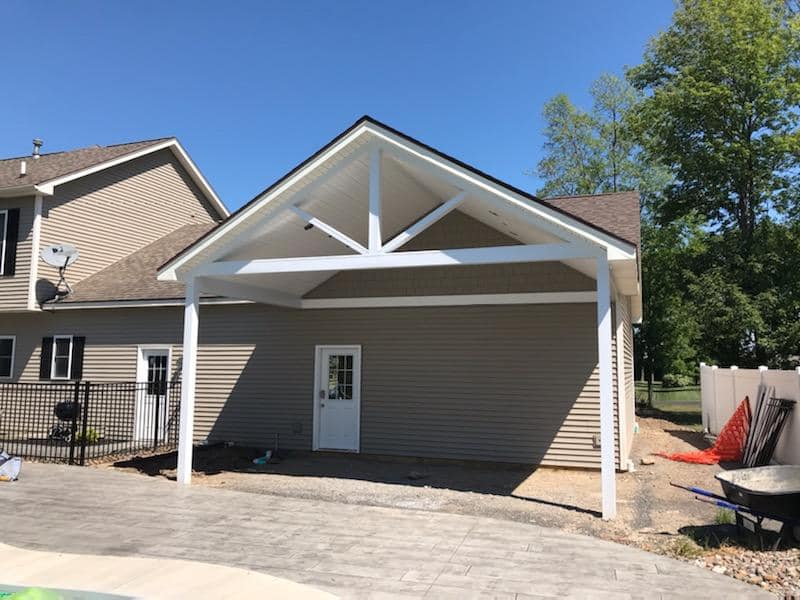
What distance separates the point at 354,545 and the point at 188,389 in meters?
4.44

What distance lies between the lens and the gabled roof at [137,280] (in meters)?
13.3

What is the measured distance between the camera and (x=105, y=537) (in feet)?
19.6

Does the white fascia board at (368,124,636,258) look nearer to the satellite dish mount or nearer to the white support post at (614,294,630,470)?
the white support post at (614,294,630,470)

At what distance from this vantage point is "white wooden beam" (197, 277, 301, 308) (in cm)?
944

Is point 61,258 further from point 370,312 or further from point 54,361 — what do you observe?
point 370,312

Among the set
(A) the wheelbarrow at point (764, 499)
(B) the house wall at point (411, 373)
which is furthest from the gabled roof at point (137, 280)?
(A) the wheelbarrow at point (764, 499)

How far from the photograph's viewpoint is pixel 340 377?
11.7m

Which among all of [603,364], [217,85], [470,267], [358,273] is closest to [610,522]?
[603,364]

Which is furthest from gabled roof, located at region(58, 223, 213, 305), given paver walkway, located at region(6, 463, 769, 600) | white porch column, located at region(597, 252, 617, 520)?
white porch column, located at region(597, 252, 617, 520)

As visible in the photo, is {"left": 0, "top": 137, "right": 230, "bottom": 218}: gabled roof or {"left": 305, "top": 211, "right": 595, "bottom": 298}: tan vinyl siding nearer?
{"left": 305, "top": 211, "right": 595, "bottom": 298}: tan vinyl siding

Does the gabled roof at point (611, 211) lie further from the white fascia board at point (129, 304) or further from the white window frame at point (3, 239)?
the white window frame at point (3, 239)

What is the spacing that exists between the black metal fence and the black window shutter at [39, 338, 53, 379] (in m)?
0.49

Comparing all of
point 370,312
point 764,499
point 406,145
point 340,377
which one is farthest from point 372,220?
point 764,499

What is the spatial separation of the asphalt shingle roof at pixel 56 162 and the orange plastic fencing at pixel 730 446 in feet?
51.1
